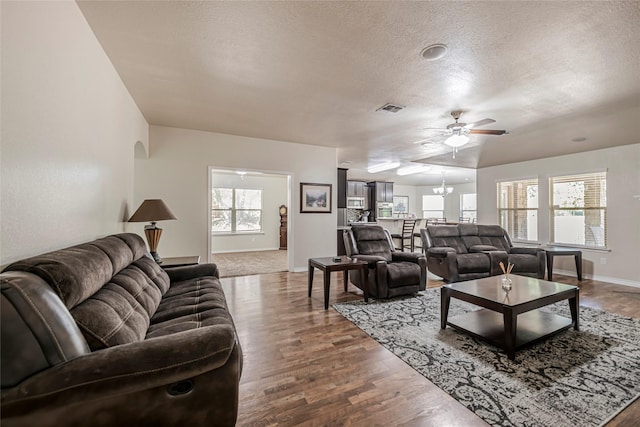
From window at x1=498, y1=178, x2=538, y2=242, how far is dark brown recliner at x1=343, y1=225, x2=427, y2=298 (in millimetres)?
4195

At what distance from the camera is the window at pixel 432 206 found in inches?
503

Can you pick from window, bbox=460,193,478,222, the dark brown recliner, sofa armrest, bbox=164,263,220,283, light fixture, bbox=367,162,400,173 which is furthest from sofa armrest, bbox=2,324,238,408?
window, bbox=460,193,478,222

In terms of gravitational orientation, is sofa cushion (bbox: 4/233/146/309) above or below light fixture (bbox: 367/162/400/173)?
below

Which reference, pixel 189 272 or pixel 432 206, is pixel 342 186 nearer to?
pixel 189 272

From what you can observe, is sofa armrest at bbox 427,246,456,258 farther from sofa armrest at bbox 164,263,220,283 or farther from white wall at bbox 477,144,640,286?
sofa armrest at bbox 164,263,220,283

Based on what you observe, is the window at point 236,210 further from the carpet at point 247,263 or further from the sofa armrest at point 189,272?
the sofa armrest at point 189,272

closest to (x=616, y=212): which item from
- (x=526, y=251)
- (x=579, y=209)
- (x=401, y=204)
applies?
(x=579, y=209)

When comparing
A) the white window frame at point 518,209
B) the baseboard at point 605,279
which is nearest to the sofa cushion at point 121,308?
the baseboard at point 605,279

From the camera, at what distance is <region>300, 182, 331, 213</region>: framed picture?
5.63 m

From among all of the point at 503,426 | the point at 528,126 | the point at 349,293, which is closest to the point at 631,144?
the point at 528,126

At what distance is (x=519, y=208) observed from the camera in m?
6.65

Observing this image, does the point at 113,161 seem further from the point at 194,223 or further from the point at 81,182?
the point at 194,223

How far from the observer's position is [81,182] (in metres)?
2.03

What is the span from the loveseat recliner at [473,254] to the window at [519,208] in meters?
1.53
